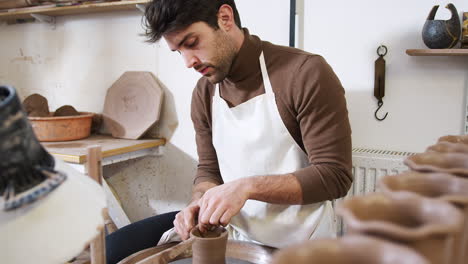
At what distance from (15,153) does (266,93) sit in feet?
3.37

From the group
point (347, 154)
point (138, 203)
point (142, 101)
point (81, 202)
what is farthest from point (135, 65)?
point (81, 202)

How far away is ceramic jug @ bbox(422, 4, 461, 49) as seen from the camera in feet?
5.10

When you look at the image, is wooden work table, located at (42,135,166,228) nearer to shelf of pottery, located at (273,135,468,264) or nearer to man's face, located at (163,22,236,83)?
man's face, located at (163,22,236,83)

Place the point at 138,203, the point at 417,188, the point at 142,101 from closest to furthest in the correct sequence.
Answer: the point at 417,188
the point at 142,101
the point at 138,203

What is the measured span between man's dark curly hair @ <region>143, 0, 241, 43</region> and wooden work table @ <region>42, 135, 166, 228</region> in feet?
2.72

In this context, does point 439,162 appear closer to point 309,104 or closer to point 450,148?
point 450,148

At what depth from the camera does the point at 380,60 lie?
5.85 feet

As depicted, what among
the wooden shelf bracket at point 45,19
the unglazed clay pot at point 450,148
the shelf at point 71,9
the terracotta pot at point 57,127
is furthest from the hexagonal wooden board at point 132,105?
the unglazed clay pot at point 450,148

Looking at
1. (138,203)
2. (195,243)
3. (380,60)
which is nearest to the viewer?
(195,243)

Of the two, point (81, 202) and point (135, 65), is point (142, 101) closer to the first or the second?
point (135, 65)

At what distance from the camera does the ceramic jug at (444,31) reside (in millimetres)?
1554

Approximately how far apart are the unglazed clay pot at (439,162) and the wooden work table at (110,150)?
5.04ft

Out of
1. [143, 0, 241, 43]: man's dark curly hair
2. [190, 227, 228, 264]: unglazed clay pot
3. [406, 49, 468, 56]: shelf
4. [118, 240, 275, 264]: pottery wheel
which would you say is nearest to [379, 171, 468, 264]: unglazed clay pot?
[190, 227, 228, 264]: unglazed clay pot

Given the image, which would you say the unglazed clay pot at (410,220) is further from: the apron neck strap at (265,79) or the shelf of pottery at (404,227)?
the apron neck strap at (265,79)
